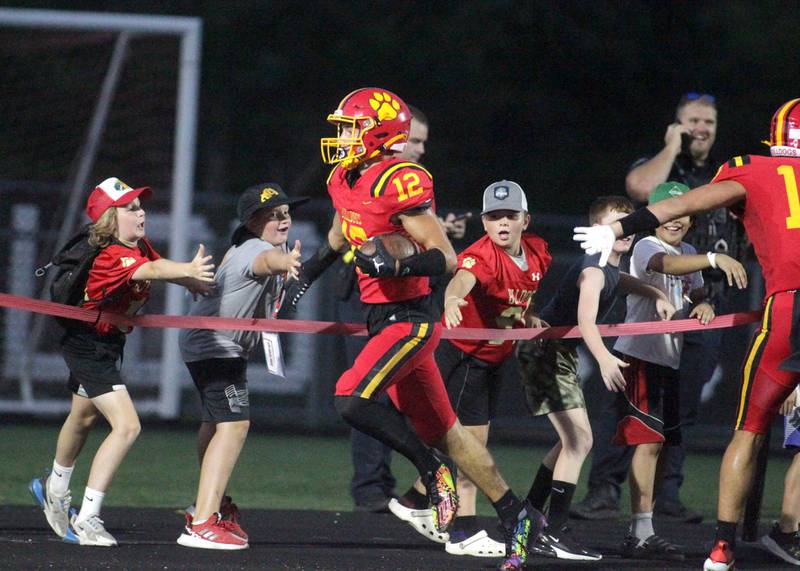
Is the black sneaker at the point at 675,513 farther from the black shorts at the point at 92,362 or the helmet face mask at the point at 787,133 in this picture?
the black shorts at the point at 92,362

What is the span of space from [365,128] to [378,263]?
75cm

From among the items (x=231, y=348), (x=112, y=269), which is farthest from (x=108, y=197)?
(x=231, y=348)

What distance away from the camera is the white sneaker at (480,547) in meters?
6.86

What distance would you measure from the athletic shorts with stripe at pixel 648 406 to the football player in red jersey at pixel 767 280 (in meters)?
0.79

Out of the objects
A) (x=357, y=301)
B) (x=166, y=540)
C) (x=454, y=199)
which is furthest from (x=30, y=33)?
(x=454, y=199)

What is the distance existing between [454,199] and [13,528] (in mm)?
14719

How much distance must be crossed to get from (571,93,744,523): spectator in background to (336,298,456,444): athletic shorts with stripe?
96.1 inches

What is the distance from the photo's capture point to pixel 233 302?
7.32 metres

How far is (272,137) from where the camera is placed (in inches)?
893

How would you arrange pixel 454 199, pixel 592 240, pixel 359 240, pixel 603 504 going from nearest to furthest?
1. pixel 592 240
2. pixel 359 240
3. pixel 603 504
4. pixel 454 199

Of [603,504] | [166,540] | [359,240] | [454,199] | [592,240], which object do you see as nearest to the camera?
[592,240]

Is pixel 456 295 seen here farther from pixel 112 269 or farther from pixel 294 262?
pixel 112 269

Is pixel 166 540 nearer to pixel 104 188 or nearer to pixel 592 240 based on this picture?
pixel 104 188

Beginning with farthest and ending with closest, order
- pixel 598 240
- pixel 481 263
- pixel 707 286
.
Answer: pixel 707 286 < pixel 481 263 < pixel 598 240
